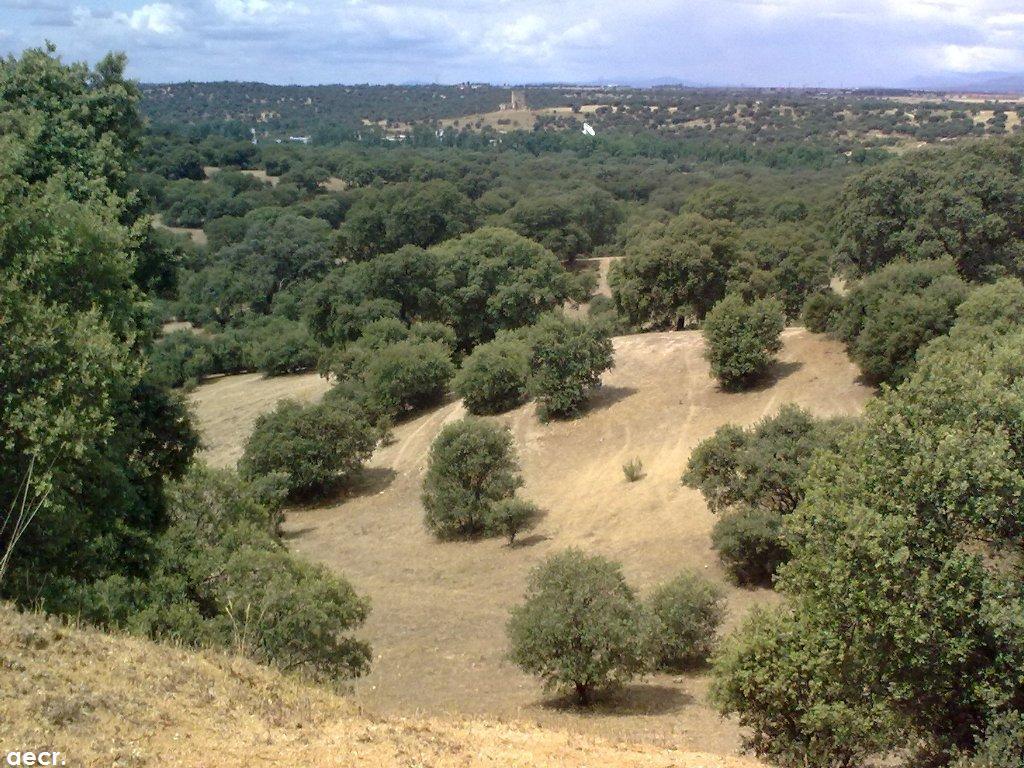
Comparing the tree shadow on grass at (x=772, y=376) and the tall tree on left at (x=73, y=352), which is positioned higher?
the tall tree on left at (x=73, y=352)

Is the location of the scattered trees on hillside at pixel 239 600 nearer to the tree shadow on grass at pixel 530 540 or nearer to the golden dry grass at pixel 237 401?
the tree shadow on grass at pixel 530 540

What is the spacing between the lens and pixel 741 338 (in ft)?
85.8

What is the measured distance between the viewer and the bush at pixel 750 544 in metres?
17.1

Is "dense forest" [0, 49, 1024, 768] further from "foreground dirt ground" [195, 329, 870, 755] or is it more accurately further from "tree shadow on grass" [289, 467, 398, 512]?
"foreground dirt ground" [195, 329, 870, 755]

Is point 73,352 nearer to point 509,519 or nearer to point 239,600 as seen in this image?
point 239,600

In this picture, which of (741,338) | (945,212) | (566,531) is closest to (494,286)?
(741,338)

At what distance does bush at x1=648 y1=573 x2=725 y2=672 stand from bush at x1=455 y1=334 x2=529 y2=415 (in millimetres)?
14724

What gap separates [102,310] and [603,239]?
57831mm

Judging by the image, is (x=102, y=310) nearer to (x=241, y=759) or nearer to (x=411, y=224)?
(x=241, y=759)


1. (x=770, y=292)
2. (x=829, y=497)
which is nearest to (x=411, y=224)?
(x=770, y=292)

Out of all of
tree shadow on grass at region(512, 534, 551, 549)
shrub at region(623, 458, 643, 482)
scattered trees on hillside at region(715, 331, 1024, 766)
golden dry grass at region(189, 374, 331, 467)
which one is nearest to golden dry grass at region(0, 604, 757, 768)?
scattered trees on hillside at region(715, 331, 1024, 766)

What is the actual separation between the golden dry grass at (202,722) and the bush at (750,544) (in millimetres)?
9456

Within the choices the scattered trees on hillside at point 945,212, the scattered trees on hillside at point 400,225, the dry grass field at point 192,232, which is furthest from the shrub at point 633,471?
the dry grass field at point 192,232

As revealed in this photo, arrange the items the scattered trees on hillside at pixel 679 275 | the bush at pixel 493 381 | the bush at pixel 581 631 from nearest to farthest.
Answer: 1. the bush at pixel 581 631
2. the bush at pixel 493 381
3. the scattered trees on hillside at pixel 679 275
